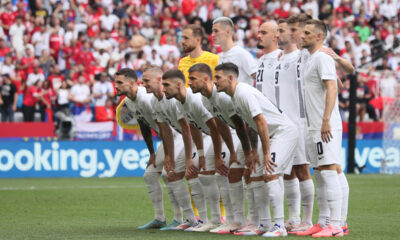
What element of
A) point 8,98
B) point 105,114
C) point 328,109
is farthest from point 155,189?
point 8,98

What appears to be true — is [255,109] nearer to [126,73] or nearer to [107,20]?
[126,73]

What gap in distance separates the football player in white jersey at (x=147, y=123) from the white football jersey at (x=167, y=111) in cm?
15

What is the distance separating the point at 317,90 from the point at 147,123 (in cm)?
262

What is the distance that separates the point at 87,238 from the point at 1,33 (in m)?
16.9

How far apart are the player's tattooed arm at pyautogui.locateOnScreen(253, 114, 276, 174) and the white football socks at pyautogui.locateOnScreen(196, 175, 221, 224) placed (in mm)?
1358

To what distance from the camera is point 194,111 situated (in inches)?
370

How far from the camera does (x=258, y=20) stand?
27.7 meters

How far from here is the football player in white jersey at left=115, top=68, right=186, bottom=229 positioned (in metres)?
10.0

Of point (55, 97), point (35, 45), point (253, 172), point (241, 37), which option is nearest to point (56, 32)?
point (35, 45)

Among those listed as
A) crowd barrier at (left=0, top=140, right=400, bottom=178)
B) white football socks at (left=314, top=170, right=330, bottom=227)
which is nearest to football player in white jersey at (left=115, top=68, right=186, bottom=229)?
white football socks at (left=314, top=170, right=330, bottom=227)

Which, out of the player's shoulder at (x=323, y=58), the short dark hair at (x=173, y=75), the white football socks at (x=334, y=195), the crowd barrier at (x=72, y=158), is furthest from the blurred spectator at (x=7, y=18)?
the white football socks at (x=334, y=195)

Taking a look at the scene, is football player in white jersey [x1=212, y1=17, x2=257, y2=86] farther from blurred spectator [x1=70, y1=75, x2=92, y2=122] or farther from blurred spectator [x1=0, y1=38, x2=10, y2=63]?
blurred spectator [x1=0, y1=38, x2=10, y2=63]

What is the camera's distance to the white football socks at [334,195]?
862cm

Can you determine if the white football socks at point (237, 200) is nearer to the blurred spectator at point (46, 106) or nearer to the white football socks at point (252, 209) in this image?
the white football socks at point (252, 209)
